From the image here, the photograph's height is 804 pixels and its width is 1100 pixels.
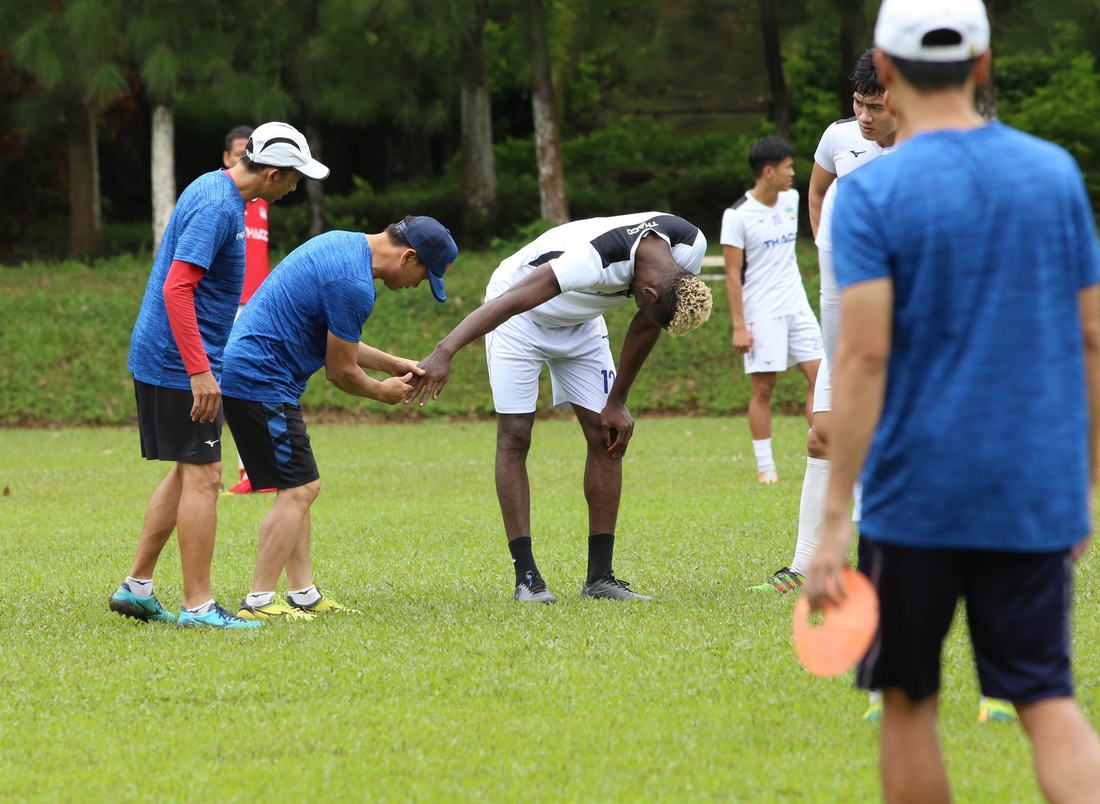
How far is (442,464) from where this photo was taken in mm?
12578

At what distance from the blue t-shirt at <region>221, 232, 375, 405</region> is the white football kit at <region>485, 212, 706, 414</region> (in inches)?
31.1

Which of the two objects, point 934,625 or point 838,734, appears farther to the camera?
point 838,734

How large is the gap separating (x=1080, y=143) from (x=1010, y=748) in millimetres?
22514

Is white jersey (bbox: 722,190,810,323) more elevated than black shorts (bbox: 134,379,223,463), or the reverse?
white jersey (bbox: 722,190,810,323)

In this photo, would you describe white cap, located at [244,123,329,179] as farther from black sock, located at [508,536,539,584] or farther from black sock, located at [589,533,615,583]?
black sock, located at [589,533,615,583]

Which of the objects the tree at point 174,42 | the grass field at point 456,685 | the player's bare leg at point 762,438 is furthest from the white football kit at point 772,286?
the tree at point 174,42

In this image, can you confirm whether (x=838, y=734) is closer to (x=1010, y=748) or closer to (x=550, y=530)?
(x=1010, y=748)

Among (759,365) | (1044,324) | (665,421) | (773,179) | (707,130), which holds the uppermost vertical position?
(707,130)

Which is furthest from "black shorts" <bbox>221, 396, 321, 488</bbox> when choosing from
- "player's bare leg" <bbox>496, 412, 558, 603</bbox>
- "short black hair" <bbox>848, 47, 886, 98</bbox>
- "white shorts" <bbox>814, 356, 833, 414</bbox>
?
"short black hair" <bbox>848, 47, 886, 98</bbox>

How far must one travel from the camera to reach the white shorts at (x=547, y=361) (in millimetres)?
6625

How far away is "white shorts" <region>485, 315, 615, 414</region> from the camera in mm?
6625

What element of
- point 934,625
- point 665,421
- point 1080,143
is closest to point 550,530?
point 934,625

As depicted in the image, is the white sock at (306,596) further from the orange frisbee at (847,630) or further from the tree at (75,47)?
the tree at (75,47)

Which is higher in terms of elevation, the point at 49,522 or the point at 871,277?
the point at 871,277
